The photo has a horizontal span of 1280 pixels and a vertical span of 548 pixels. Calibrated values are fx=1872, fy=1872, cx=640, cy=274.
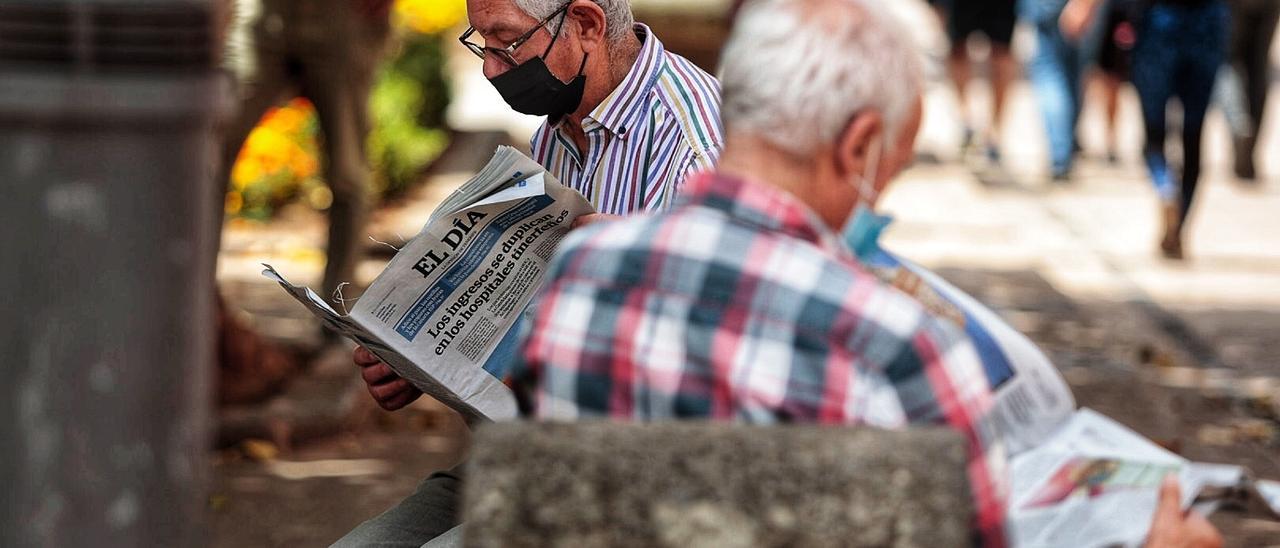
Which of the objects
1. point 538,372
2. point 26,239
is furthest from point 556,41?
point 26,239

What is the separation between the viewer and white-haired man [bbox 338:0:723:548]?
10.8 feet

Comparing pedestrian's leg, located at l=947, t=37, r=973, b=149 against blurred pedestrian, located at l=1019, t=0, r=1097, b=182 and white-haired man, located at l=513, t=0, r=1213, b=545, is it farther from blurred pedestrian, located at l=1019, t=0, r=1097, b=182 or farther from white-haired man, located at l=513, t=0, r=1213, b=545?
white-haired man, located at l=513, t=0, r=1213, b=545

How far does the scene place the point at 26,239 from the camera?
1.64 meters

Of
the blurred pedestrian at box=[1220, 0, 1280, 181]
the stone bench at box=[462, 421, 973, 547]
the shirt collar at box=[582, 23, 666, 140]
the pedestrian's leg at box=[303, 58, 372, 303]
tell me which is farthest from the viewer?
the blurred pedestrian at box=[1220, 0, 1280, 181]

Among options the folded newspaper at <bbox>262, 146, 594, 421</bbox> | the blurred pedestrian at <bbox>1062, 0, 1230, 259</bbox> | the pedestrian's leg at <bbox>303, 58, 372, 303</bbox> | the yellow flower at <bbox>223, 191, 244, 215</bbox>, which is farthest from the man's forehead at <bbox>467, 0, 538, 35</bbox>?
the blurred pedestrian at <bbox>1062, 0, 1230, 259</bbox>

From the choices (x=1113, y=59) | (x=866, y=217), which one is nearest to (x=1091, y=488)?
(x=866, y=217)

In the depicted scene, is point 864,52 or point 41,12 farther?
point 864,52

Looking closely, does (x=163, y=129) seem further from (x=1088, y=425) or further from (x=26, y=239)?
(x=1088, y=425)

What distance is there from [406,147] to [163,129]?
8928mm

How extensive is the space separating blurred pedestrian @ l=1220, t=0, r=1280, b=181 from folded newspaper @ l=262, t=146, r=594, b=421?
9.45 m

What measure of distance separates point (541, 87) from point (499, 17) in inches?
5.9

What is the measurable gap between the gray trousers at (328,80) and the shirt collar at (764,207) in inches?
153

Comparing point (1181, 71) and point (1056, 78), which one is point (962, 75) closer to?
point (1056, 78)

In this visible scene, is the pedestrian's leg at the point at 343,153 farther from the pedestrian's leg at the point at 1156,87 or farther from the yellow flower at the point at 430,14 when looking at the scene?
the yellow flower at the point at 430,14
